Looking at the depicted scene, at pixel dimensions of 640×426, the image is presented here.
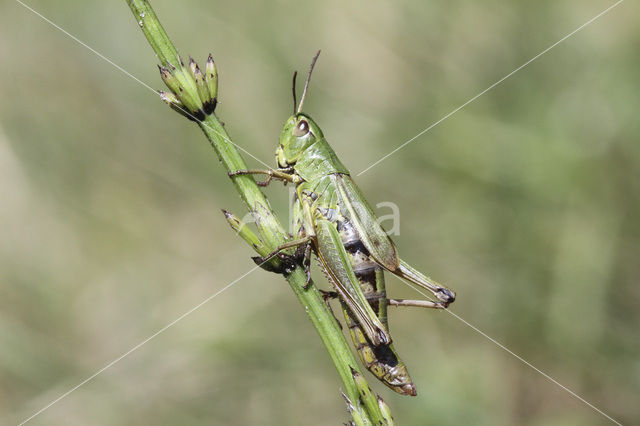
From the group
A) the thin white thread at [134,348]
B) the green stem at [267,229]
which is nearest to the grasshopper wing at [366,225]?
the green stem at [267,229]

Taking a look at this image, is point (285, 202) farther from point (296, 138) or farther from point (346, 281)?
point (346, 281)

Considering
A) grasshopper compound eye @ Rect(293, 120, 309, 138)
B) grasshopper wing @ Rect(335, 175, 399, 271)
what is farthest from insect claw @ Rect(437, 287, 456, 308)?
grasshopper compound eye @ Rect(293, 120, 309, 138)

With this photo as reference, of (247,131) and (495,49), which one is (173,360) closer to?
(247,131)

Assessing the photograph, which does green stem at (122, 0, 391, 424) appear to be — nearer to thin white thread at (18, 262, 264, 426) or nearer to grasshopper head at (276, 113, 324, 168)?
grasshopper head at (276, 113, 324, 168)

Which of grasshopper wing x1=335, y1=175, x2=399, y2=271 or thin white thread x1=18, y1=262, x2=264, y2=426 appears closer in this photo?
grasshopper wing x1=335, y1=175, x2=399, y2=271

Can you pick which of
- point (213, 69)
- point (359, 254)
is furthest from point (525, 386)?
point (213, 69)

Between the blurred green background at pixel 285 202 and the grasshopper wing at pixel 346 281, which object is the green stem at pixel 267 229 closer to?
the grasshopper wing at pixel 346 281
